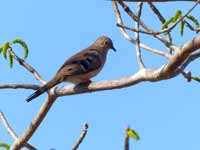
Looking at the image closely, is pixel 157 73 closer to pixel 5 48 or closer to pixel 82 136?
pixel 82 136

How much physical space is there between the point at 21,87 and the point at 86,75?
2.63 m

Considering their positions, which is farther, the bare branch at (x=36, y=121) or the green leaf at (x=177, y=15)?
the bare branch at (x=36, y=121)

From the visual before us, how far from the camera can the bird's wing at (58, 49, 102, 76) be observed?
838cm

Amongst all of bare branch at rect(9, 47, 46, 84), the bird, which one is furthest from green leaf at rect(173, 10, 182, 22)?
the bird

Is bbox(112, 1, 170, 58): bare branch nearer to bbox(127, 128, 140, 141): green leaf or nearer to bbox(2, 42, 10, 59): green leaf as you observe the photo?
bbox(2, 42, 10, 59): green leaf

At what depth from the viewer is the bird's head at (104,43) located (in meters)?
10.3

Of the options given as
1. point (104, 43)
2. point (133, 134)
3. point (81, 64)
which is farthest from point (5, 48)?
point (104, 43)

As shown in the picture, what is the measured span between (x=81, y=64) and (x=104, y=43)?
1.84m

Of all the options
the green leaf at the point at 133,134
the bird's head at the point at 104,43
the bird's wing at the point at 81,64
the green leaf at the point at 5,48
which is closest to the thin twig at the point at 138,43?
the green leaf at the point at 133,134

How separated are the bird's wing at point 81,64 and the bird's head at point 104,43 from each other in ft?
2.89

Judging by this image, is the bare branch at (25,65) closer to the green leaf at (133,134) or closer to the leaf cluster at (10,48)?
the leaf cluster at (10,48)

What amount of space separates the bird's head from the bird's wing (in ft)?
2.89

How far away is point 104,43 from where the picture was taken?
34.2ft

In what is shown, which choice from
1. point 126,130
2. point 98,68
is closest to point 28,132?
point 126,130
